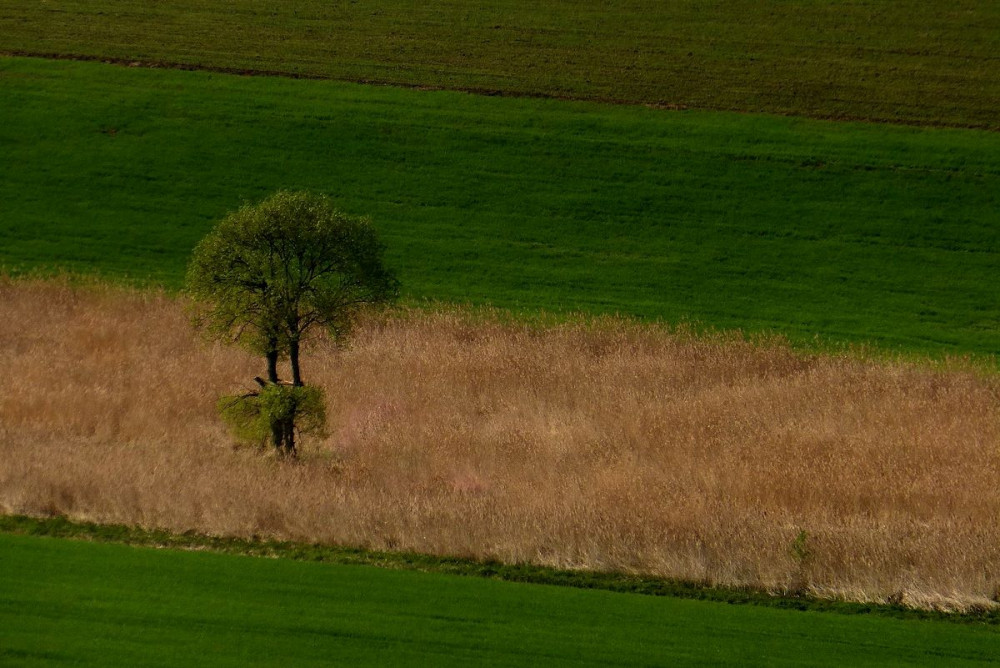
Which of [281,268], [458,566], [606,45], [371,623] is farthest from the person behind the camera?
[606,45]

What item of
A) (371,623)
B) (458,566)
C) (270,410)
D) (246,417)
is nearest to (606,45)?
(246,417)

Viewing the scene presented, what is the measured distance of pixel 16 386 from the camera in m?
18.1

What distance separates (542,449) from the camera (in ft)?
52.6

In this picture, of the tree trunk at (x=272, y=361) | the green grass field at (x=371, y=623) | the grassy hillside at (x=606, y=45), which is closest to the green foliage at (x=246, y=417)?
the tree trunk at (x=272, y=361)

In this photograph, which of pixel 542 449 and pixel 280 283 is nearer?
pixel 280 283

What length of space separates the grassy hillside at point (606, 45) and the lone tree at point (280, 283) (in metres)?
21.7

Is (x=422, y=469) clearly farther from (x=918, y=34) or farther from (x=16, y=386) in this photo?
(x=918, y=34)

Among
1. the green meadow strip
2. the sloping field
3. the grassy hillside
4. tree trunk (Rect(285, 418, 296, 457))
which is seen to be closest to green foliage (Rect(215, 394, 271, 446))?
tree trunk (Rect(285, 418, 296, 457))

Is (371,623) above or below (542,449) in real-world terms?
below

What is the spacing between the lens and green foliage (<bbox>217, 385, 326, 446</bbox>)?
51.4 ft

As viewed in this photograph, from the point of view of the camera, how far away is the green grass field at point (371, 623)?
27.2 ft

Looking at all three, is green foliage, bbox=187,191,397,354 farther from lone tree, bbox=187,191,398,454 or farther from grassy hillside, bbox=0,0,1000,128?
grassy hillside, bbox=0,0,1000,128

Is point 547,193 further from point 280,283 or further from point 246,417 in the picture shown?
point 246,417

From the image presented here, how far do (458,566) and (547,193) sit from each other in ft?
69.4
